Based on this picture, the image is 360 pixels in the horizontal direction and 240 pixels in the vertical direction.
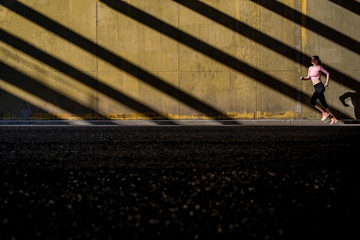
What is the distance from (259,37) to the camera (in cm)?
1627

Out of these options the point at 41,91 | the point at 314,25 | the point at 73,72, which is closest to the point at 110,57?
the point at 73,72

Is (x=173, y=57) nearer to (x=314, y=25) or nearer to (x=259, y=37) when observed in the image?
(x=259, y=37)

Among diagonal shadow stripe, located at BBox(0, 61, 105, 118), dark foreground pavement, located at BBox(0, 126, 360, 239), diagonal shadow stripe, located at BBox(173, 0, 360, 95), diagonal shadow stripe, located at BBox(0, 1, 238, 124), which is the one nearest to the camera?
dark foreground pavement, located at BBox(0, 126, 360, 239)

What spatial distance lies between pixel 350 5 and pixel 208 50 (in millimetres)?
5109

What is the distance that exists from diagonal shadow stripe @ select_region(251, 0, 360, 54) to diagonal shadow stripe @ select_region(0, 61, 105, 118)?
7125 millimetres

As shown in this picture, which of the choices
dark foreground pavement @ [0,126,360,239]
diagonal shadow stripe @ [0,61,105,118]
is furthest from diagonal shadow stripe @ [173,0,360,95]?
dark foreground pavement @ [0,126,360,239]

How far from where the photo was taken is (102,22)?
16562mm

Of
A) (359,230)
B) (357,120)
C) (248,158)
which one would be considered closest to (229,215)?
(359,230)

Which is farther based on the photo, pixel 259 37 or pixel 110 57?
pixel 110 57

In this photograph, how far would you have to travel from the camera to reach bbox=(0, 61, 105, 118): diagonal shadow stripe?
54.0ft

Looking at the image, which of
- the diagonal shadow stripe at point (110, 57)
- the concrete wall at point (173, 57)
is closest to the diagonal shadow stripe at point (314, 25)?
the concrete wall at point (173, 57)

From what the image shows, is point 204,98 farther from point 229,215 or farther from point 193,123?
point 229,215

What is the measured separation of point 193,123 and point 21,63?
6496 mm

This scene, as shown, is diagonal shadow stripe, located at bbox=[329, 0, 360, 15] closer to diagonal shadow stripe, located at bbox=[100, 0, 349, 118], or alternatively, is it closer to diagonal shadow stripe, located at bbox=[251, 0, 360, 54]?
diagonal shadow stripe, located at bbox=[251, 0, 360, 54]
